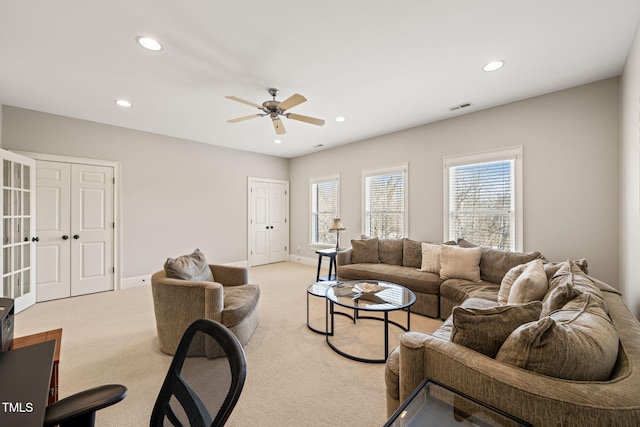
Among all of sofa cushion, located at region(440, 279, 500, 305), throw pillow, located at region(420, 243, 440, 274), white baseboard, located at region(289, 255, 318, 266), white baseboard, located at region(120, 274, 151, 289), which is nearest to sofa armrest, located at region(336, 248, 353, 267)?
throw pillow, located at region(420, 243, 440, 274)

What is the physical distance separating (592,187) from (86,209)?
6724 millimetres

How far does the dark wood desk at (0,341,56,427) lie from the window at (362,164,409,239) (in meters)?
4.47

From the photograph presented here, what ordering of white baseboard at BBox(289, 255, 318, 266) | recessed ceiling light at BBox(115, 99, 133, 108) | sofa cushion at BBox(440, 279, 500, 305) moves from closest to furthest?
sofa cushion at BBox(440, 279, 500, 305) < recessed ceiling light at BBox(115, 99, 133, 108) < white baseboard at BBox(289, 255, 318, 266)

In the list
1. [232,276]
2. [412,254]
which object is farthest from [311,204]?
[232,276]

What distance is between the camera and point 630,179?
7.75 feet

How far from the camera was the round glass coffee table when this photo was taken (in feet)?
7.82

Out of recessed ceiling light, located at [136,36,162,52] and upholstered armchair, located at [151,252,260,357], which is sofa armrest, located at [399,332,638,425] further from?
recessed ceiling light, located at [136,36,162,52]

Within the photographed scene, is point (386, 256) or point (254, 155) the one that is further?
point (254, 155)

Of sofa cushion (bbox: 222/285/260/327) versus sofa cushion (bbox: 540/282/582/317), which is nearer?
sofa cushion (bbox: 540/282/582/317)

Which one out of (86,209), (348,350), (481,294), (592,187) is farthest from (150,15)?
(592,187)

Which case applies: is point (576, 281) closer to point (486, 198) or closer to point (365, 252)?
point (486, 198)

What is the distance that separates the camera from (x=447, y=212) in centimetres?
418

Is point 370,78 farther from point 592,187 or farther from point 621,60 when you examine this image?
point 592,187

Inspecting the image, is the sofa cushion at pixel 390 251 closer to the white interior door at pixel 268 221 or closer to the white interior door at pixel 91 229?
the white interior door at pixel 268 221
